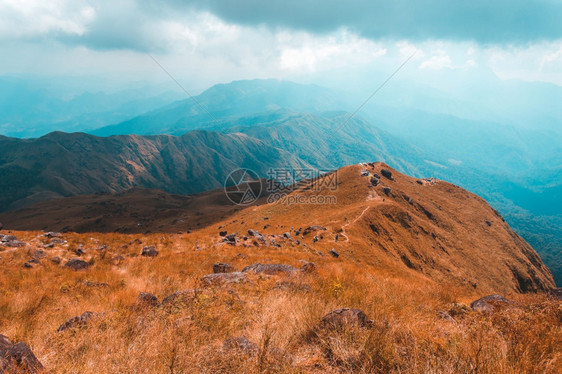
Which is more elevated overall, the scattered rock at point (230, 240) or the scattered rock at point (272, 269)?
the scattered rock at point (272, 269)

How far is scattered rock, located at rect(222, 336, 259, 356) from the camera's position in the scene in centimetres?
384

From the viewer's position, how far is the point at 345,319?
15.4ft

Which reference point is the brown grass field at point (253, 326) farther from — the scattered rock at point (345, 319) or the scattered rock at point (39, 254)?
the scattered rock at point (39, 254)

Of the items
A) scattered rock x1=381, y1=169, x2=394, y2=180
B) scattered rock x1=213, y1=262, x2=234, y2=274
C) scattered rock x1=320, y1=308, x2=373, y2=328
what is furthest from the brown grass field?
scattered rock x1=381, y1=169, x2=394, y2=180

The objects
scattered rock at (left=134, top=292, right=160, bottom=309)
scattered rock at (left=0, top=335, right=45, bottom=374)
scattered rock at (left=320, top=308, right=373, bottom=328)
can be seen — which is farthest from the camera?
scattered rock at (left=134, top=292, right=160, bottom=309)

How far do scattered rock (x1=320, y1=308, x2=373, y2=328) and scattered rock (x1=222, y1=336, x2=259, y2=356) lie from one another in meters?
1.50

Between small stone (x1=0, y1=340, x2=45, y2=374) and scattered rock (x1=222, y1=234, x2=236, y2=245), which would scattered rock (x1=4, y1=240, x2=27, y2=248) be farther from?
small stone (x1=0, y1=340, x2=45, y2=374)

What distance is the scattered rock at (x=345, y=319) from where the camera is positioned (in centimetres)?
464

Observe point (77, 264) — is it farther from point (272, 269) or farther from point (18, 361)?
point (18, 361)

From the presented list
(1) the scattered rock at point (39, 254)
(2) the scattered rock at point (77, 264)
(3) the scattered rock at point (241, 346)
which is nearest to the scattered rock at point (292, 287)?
(3) the scattered rock at point (241, 346)

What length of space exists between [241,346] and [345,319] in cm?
204

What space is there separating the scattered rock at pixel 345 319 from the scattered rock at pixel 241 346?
150 centimetres

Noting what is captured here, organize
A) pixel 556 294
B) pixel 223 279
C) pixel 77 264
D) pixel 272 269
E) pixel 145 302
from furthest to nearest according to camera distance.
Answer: pixel 77 264
pixel 556 294
pixel 272 269
pixel 223 279
pixel 145 302

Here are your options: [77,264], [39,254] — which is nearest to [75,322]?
[77,264]
